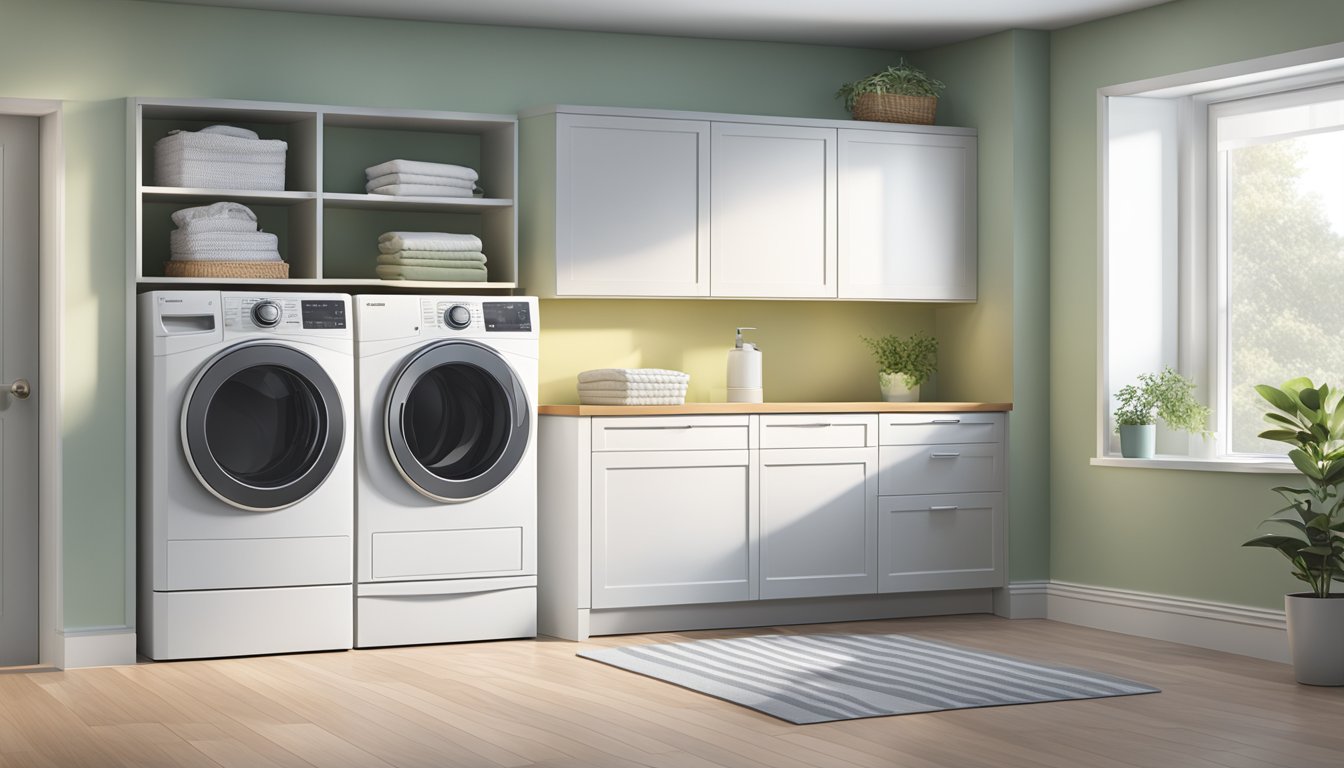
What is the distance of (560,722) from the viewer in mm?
4180

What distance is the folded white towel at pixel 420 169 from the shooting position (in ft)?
18.5

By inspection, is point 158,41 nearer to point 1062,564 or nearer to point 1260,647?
point 1062,564

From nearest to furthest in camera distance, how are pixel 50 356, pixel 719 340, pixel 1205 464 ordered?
pixel 50 356
pixel 1205 464
pixel 719 340

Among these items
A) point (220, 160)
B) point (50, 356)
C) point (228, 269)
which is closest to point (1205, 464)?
Result: point (228, 269)

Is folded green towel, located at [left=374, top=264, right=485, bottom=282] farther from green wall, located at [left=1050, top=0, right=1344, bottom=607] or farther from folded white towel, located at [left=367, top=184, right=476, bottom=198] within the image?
green wall, located at [left=1050, top=0, right=1344, bottom=607]

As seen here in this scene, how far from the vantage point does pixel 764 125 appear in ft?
19.9

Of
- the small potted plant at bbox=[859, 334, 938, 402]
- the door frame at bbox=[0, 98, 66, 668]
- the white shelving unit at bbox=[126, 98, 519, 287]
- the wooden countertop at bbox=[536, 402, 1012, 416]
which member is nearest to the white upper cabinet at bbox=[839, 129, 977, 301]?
the small potted plant at bbox=[859, 334, 938, 402]

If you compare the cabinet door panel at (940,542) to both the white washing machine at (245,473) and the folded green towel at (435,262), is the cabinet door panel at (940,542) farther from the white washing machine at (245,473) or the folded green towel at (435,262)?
the white washing machine at (245,473)

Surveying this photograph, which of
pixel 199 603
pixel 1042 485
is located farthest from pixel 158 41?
pixel 1042 485

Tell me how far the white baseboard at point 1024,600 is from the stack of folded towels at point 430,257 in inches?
93.8

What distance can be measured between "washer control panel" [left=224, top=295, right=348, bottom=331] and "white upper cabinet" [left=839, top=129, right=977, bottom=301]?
2.00 meters

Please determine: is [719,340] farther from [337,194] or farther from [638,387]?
[337,194]

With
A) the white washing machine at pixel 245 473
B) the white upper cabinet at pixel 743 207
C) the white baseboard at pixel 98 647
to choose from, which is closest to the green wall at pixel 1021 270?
the white upper cabinet at pixel 743 207

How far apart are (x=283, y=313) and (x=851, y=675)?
2.20 m
